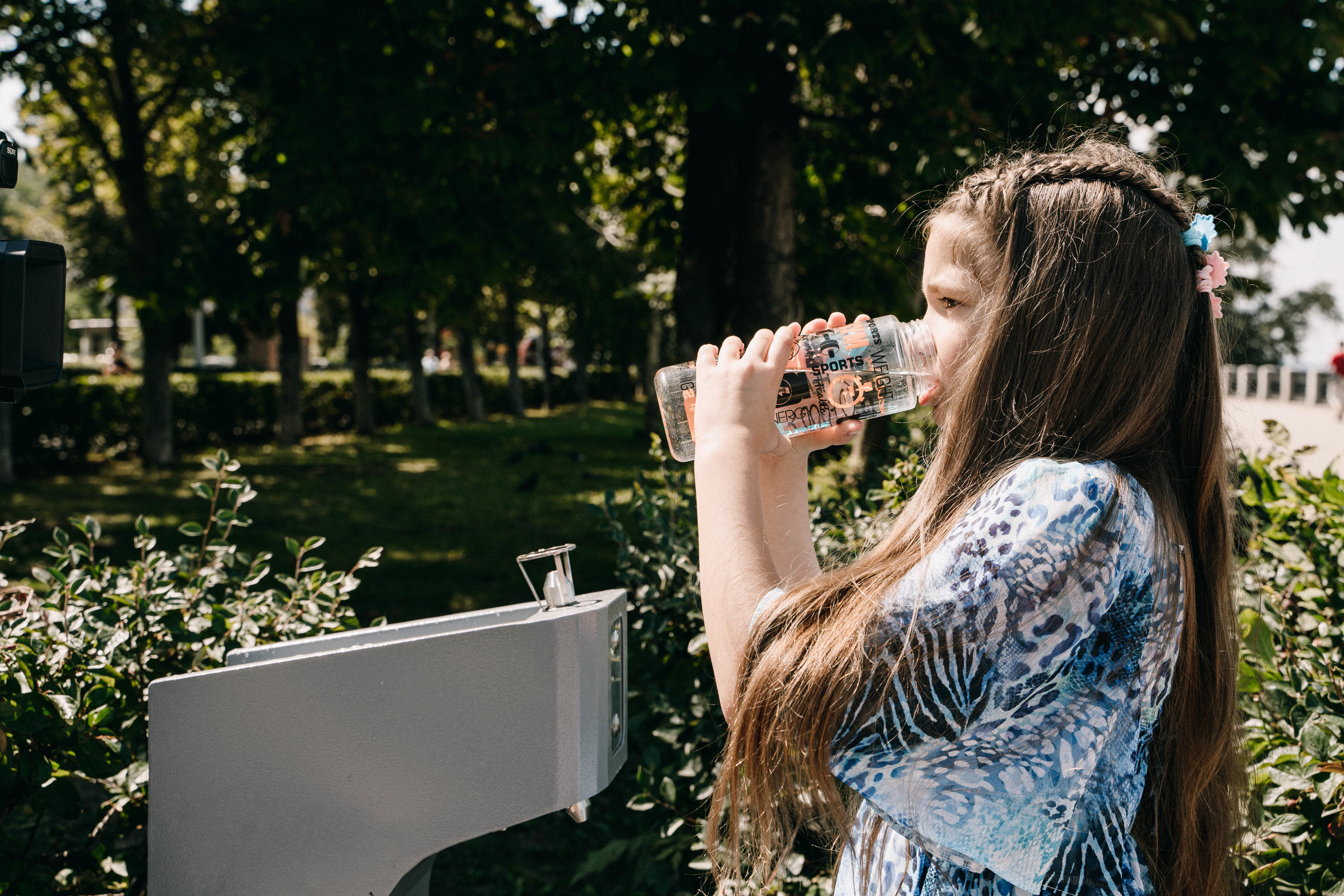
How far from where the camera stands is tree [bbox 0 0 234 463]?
8.01 metres

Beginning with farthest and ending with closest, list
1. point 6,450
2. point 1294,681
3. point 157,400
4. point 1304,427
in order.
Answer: point 1304,427 → point 157,400 → point 6,450 → point 1294,681

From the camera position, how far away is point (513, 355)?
2700 centimetres

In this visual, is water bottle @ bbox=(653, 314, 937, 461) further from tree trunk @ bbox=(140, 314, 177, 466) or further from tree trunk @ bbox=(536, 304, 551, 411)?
tree trunk @ bbox=(536, 304, 551, 411)

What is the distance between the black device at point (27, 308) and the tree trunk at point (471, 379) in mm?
22832

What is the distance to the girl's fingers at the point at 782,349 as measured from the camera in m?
1.35

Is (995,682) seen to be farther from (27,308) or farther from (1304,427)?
(1304,427)

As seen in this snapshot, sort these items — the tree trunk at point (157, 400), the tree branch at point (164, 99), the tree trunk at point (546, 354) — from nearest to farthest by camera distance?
the tree branch at point (164, 99) < the tree trunk at point (157, 400) < the tree trunk at point (546, 354)

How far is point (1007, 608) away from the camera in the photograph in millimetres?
1073

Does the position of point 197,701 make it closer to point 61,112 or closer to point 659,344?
point 61,112

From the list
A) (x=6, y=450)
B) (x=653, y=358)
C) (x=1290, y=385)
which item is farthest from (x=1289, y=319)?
(x=6, y=450)

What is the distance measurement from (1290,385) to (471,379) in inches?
1154

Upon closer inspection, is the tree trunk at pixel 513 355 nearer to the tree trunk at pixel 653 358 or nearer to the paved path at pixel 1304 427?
the tree trunk at pixel 653 358

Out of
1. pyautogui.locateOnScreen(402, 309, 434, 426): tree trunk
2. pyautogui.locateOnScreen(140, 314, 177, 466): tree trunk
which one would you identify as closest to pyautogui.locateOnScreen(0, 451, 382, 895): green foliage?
pyautogui.locateOnScreen(140, 314, 177, 466): tree trunk

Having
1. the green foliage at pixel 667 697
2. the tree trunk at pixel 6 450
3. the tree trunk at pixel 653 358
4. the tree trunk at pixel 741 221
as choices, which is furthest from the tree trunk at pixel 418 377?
the green foliage at pixel 667 697
